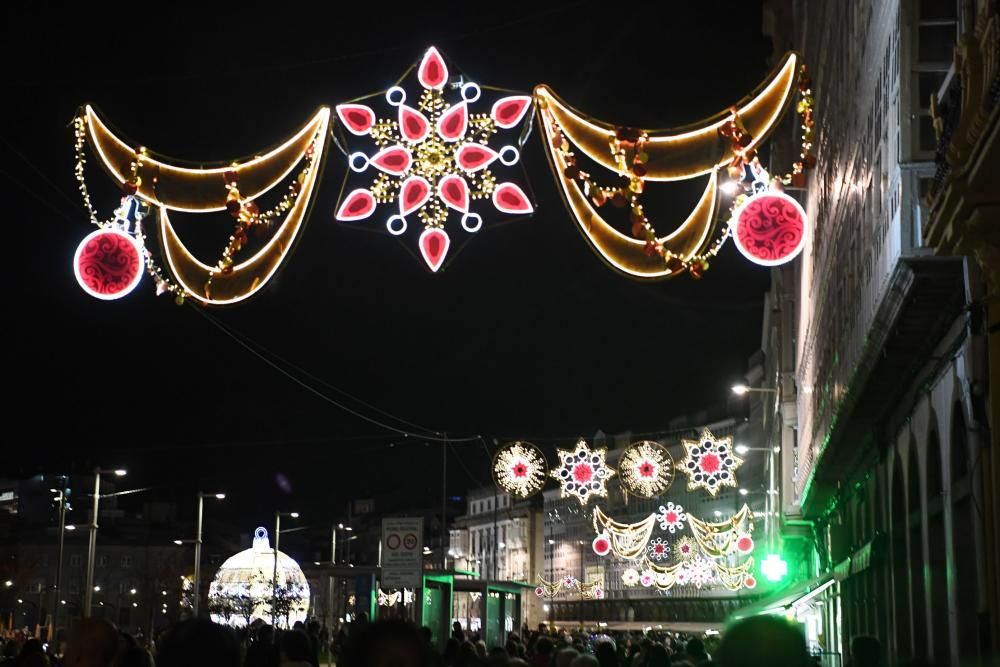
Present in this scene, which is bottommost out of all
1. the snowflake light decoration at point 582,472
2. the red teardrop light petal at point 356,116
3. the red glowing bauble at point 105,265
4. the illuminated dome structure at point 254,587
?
the illuminated dome structure at point 254,587

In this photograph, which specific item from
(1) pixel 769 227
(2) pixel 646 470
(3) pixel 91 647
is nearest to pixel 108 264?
(1) pixel 769 227

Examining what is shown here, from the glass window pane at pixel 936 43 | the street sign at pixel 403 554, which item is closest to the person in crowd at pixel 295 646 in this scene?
the glass window pane at pixel 936 43

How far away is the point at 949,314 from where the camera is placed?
54.3 feet

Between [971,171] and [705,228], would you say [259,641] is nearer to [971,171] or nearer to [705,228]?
[705,228]

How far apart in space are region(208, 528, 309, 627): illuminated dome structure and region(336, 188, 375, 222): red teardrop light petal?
47481 mm

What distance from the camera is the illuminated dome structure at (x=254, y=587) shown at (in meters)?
65.7

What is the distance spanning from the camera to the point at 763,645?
4.66 m

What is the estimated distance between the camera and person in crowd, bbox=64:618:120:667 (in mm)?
7145

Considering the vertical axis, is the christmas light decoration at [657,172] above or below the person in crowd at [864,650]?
above

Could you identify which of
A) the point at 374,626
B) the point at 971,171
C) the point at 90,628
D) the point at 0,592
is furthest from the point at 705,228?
the point at 0,592

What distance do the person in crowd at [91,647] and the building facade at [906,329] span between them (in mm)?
5080

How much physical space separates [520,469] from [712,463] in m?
11.1

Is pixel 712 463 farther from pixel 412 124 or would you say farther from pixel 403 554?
pixel 412 124

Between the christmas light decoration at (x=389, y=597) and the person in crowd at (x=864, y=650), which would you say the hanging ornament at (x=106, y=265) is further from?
the christmas light decoration at (x=389, y=597)
